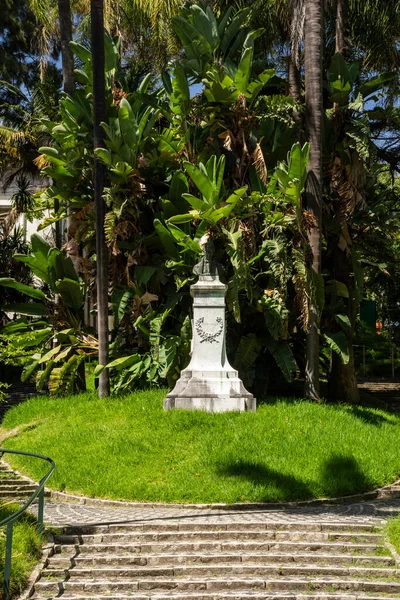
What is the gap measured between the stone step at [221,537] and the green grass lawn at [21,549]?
0.72m

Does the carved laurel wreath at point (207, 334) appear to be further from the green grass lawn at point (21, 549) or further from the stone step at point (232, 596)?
the stone step at point (232, 596)

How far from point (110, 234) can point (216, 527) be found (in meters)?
7.96

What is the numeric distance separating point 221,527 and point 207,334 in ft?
19.5

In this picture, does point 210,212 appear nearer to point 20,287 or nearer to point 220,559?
point 20,287

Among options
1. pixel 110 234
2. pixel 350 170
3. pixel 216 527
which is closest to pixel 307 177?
pixel 350 170

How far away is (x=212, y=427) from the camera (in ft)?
47.8

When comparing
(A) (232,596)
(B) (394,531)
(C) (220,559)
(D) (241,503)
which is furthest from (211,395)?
(A) (232,596)

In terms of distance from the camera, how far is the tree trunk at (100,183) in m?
A: 16.8

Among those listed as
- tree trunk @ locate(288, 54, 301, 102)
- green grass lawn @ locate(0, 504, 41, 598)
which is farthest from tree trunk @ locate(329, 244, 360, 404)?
green grass lawn @ locate(0, 504, 41, 598)

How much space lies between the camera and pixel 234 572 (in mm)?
9156

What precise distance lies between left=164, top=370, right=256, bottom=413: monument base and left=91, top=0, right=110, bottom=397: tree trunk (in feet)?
7.14

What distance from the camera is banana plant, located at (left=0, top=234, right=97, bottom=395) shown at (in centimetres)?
1819

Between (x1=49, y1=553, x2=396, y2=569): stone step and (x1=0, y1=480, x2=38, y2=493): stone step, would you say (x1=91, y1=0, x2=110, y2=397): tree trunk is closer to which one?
(x1=0, y1=480, x2=38, y2=493): stone step

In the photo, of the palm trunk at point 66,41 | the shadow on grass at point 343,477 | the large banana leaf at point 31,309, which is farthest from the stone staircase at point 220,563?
the palm trunk at point 66,41
